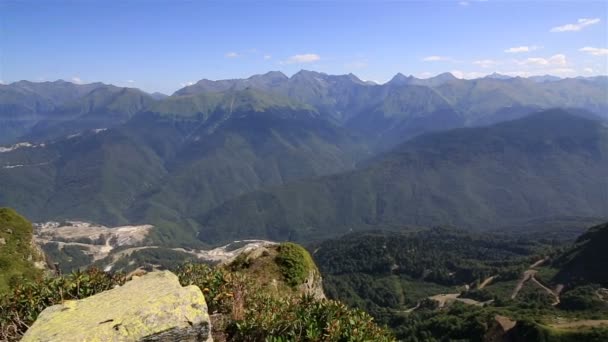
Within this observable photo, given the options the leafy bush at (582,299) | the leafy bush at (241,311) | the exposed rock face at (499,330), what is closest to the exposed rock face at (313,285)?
the leafy bush at (241,311)

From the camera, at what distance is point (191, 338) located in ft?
62.1

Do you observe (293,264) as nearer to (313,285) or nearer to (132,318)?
(313,285)

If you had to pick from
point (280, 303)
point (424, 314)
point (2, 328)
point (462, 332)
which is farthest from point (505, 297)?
point (2, 328)

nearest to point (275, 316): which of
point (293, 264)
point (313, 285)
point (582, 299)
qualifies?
point (293, 264)

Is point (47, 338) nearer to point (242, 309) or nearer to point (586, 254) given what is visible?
point (242, 309)

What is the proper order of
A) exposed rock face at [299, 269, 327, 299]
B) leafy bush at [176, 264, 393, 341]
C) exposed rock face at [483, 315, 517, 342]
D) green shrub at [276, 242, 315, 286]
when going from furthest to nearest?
exposed rock face at [483, 315, 517, 342], exposed rock face at [299, 269, 327, 299], green shrub at [276, 242, 315, 286], leafy bush at [176, 264, 393, 341]

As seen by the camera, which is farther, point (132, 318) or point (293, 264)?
point (293, 264)

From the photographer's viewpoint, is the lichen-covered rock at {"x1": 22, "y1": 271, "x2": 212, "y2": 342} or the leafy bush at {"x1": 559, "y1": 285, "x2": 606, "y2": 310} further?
the leafy bush at {"x1": 559, "y1": 285, "x2": 606, "y2": 310}

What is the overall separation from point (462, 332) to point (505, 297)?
167 feet

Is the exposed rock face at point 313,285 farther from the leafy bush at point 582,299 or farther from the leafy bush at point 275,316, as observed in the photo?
the leafy bush at point 582,299

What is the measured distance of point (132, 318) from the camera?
18.0m

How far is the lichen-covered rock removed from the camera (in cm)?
1752

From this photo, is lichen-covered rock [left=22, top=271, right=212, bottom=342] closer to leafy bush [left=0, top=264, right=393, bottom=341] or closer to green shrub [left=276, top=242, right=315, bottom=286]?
leafy bush [left=0, top=264, right=393, bottom=341]

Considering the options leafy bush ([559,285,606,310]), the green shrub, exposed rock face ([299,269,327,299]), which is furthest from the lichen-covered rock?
leafy bush ([559,285,606,310])
